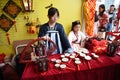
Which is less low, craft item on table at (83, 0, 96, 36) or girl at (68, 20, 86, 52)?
craft item on table at (83, 0, 96, 36)

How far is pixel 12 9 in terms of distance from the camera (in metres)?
2.26

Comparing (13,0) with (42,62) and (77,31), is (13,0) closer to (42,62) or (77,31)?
(77,31)

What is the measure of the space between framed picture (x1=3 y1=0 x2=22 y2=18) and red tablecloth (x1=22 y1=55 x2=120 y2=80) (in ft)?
4.45

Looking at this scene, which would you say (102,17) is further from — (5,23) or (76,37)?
(5,23)

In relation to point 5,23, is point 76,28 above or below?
below

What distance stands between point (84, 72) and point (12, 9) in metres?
1.80

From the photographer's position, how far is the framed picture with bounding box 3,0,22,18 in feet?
7.29

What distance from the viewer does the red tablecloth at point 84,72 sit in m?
1.11

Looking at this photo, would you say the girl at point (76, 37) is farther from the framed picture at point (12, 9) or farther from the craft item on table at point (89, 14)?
the framed picture at point (12, 9)

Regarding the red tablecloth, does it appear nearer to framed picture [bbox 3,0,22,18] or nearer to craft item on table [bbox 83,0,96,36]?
craft item on table [bbox 83,0,96,36]

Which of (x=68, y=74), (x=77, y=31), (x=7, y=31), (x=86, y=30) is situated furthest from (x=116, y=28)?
(x=7, y=31)

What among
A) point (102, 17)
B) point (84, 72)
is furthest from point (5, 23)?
point (102, 17)

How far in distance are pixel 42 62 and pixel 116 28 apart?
242 cm

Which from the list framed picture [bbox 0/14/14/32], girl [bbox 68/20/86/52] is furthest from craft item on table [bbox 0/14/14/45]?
girl [bbox 68/20/86/52]
